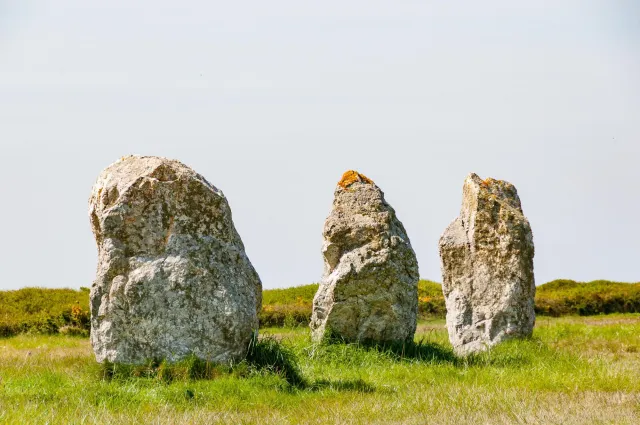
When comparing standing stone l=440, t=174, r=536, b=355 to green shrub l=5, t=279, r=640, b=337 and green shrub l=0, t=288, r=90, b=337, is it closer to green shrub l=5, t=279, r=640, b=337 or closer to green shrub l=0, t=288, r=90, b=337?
green shrub l=5, t=279, r=640, b=337

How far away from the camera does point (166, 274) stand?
12898 mm

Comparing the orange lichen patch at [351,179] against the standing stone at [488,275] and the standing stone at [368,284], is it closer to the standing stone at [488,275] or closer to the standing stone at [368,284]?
the standing stone at [368,284]

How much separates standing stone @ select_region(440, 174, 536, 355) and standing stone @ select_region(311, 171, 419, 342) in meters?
1.76

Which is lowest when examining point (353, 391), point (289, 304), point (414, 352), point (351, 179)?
point (353, 391)

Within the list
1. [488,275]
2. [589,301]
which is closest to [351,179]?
[488,275]

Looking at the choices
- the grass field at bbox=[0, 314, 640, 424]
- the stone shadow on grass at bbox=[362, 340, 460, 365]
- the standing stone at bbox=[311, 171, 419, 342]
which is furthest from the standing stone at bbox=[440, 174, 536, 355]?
the standing stone at bbox=[311, 171, 419, 342]

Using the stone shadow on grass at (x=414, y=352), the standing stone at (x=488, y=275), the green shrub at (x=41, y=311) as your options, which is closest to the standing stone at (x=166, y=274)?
the stone shadow on grass at (x=414, y=352)

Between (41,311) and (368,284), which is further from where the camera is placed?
(41,311)

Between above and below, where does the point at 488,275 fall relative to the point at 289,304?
above

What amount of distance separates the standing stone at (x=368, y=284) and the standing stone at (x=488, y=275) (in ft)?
5.77

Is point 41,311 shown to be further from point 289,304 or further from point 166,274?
point 166,274

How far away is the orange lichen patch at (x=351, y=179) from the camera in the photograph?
62.2 feet

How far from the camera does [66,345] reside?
21406 mm

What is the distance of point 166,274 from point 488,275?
839 cm
